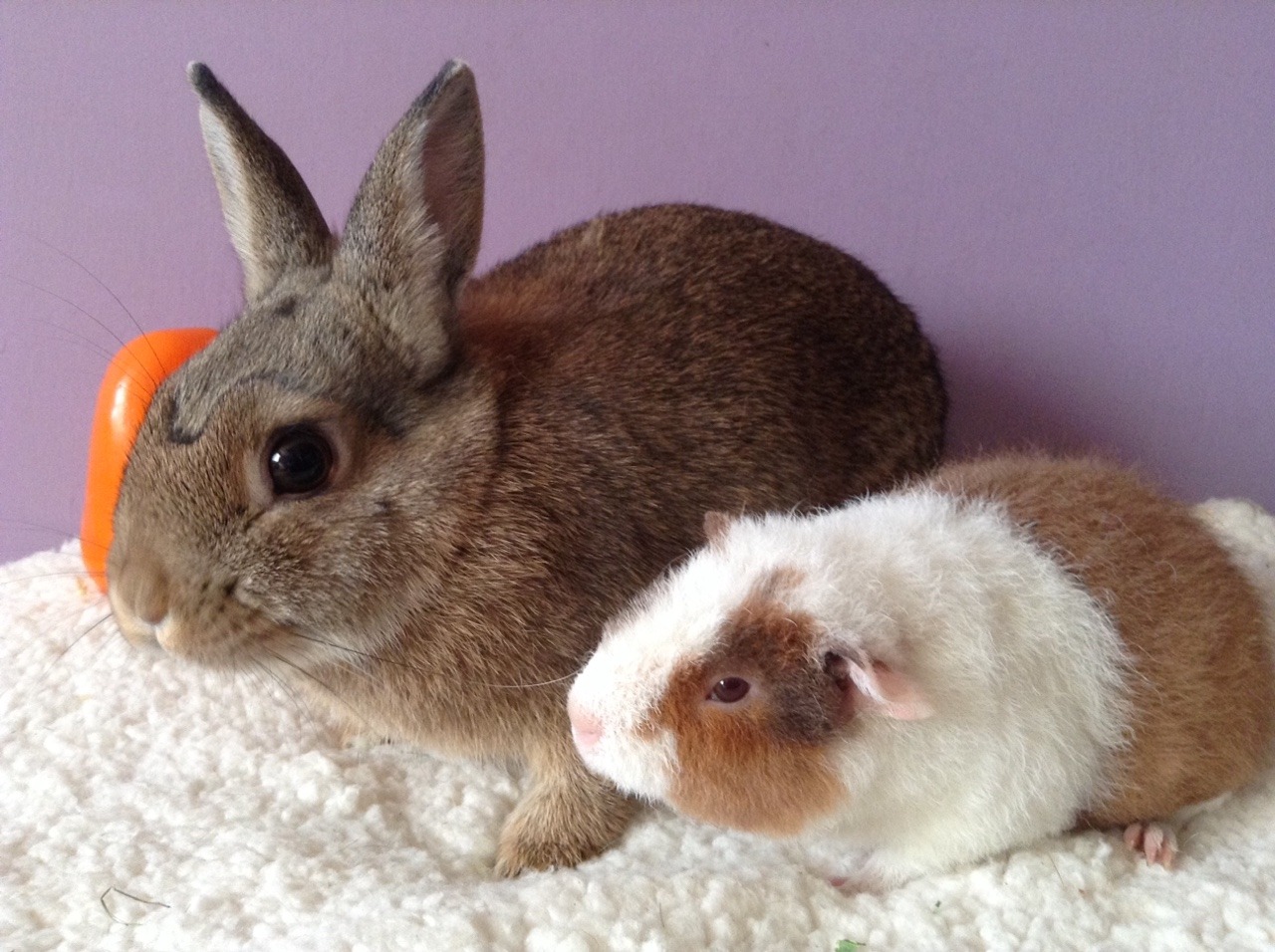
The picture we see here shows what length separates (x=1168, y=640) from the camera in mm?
1487

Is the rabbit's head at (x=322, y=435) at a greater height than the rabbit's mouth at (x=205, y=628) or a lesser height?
greater

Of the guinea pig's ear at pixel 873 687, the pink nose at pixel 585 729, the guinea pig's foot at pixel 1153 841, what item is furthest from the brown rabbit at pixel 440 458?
the guinea pig's foot at pixel 1153 841

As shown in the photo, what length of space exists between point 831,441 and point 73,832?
57.7 inches

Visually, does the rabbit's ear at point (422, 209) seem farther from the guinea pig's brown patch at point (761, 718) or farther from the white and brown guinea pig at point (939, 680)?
the guinea pig's brown patch at point (761, 718)

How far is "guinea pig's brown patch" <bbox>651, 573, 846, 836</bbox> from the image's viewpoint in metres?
1.33

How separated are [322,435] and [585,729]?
1.91 feet

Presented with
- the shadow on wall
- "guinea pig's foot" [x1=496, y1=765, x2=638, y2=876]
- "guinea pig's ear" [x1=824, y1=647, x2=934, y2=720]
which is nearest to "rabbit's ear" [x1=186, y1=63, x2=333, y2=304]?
"guinea pig's foot" [x1=496, y1=765, x2=638, y2=876]

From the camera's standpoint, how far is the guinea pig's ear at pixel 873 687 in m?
1.29

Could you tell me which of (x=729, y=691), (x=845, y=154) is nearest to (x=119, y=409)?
Answer: (x=729, y=691)

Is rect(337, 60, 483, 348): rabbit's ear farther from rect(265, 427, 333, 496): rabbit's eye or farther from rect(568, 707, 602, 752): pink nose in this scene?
rect(568, 707, 602, 752): pink nose

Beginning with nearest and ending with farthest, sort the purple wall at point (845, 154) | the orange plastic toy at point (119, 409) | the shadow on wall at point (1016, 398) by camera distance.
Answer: the orange plastic toy at point (119, 409) < the purple wall at point (845, 154) < the shadow on wall at point (1016, 398)

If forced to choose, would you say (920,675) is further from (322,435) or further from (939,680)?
(322,435)

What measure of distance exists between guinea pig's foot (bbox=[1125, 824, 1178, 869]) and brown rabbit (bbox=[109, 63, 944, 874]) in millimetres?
739

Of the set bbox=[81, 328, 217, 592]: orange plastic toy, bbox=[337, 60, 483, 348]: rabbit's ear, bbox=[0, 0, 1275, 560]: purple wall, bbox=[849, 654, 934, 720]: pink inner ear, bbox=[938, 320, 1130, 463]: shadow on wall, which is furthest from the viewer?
bbox=[938, 320, 1130, 463]: shadow on wall
